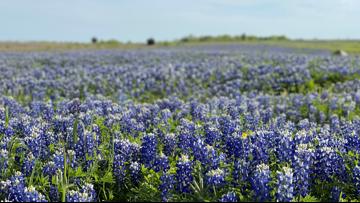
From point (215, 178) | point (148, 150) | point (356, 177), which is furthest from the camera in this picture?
point (148, 150)

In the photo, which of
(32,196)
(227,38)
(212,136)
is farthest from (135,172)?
(227,38)

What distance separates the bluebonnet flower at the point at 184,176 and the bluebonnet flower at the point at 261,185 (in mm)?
530

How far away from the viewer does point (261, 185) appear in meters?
3.47

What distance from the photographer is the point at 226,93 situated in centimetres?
1256

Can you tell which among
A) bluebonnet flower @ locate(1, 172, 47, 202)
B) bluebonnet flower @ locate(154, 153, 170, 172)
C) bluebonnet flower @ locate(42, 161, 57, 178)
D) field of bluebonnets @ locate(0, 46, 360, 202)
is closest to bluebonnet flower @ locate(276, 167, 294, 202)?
field of bluebonnets @ locate(0, 46, 360, 202)

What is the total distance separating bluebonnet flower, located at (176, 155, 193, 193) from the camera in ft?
12.6

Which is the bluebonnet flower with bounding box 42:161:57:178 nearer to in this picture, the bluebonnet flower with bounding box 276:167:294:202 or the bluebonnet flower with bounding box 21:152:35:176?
the bluebonnet flower with bounding box 21:152:35:176

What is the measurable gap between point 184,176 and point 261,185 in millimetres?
682

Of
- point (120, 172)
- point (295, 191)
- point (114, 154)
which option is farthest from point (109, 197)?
point (295, 191)

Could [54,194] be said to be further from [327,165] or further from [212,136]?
[327,165]

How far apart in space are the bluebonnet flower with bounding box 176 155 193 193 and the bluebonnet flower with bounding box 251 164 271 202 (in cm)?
53

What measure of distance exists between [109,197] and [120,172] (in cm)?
25

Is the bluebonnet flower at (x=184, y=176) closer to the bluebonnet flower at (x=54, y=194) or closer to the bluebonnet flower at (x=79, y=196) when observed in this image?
the bluebonnet flower at (x=79, y=196)

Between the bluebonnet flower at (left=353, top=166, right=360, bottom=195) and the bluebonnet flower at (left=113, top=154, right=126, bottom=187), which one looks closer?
the bluebonnet flower at (left=353, top=166, right=360, bottom=195)
